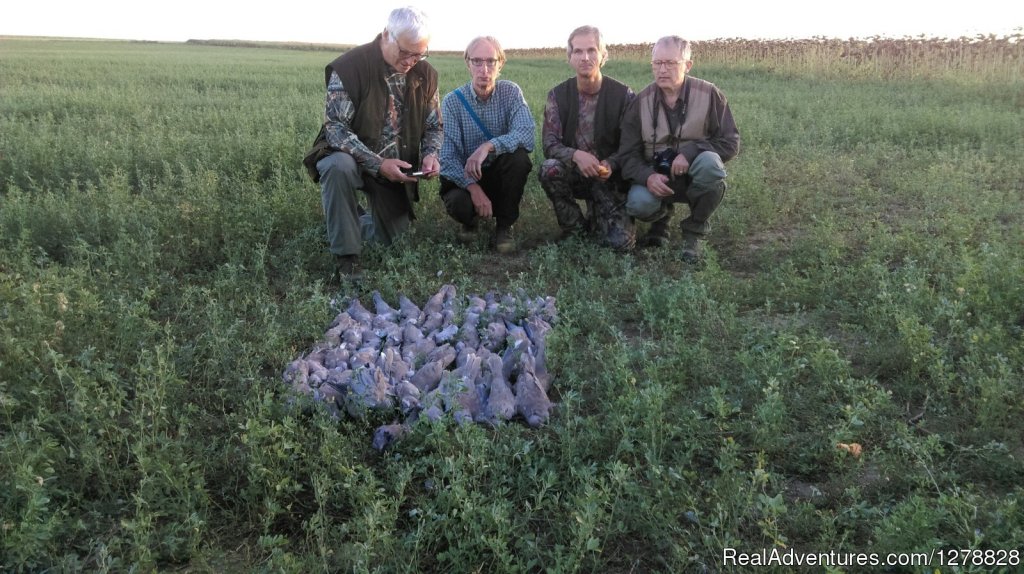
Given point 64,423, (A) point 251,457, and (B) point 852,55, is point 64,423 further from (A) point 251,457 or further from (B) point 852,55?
(B) point 852,55

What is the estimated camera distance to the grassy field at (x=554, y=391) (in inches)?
92.0

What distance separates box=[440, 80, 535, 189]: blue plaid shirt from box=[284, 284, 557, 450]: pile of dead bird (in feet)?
4.50

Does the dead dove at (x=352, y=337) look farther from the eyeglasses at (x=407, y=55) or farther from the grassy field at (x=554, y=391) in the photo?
the eyeglasses at (x=407, y=55)

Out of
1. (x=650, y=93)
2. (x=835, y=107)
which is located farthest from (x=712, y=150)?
(x=835, y=107)

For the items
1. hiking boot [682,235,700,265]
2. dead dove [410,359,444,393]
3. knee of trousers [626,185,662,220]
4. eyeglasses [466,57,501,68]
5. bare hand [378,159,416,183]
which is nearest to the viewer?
dead dove [410,359,444,393]

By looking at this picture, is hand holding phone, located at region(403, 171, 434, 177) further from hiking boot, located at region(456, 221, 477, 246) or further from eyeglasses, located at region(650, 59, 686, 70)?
eyeglasses, located at region(650, 59, 686, 70)

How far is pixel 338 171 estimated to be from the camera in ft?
15.6

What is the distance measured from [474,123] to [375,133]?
0.79m

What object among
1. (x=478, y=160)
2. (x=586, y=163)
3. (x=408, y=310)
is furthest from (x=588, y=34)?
(x=408, y=310)

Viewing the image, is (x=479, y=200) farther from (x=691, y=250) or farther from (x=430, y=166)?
(x=691, y=250)

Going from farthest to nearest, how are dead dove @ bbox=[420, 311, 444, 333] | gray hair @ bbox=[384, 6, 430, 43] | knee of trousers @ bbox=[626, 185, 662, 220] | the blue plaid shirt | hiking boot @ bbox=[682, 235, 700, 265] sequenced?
the blue plaid shirt < knee of trousers @ bbox=[626, 185, 662, 220] < hiking boot @ bbox=[682, 235, 700, 265] < gray hair @ bbox=[384, 6, 430, 43] < dead dove @ bbox=[420, 311, 444, 333]

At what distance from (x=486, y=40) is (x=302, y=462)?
3.43 m

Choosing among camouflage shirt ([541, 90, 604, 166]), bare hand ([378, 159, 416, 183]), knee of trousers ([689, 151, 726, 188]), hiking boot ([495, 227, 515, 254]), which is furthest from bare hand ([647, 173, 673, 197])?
bare hand ([378, 159, 416, 183])

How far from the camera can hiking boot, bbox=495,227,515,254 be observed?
5434 millimetres
